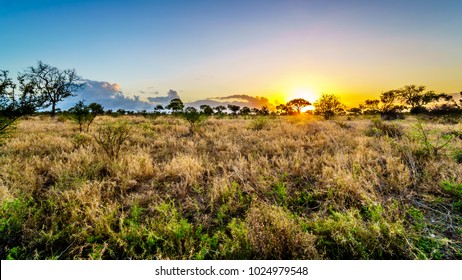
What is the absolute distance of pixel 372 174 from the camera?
197 inches

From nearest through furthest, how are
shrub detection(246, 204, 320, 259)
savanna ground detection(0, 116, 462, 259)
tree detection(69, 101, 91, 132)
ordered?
shrub detection(246, 204, 320, 259), savanna ground detection(0, 116, 462, 259), tree detection(69, 101, 91, 132)

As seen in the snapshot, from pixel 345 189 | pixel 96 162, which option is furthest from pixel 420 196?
pixel 96 162

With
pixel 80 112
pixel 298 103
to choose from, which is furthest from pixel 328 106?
pixel 298 103

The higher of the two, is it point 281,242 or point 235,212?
point 281,242

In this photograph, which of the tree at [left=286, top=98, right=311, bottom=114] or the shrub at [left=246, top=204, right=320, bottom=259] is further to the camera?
→ the tree at [left=286, top=98, right=311, bottom=114]

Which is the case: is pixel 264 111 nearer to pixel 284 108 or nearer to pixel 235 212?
pixel 284 108

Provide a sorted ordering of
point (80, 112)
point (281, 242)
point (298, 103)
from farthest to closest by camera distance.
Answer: point (298, 103)
point (80, 112)
point (281, 242)

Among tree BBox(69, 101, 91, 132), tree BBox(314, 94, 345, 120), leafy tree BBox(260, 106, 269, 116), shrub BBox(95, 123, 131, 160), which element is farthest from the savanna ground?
leafy tree BBox(260, 106, 269, 116)

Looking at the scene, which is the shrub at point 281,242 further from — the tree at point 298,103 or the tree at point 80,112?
the tree at point 298,103

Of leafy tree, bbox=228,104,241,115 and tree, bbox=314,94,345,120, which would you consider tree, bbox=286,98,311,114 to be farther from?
tree, bbox=314,94,345,120

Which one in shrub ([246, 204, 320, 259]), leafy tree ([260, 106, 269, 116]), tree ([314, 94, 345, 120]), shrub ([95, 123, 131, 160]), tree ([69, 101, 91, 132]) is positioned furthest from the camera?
leafy tree ([260, 106, 269, 116])

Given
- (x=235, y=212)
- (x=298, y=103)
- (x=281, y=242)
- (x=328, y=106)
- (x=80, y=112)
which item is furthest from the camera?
(x=298, y=103)

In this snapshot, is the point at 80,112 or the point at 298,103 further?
the point at 298,103
